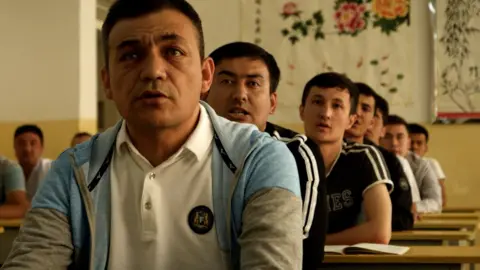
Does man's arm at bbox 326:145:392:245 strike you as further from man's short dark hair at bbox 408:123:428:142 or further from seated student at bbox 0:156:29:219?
man's short dark hair at bbox 408:123:428:142

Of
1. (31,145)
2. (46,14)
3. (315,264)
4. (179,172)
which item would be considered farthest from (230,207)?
(46,14)

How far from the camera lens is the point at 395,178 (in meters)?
4.21

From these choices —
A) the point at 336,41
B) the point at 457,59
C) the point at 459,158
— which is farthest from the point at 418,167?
the point at 336,41

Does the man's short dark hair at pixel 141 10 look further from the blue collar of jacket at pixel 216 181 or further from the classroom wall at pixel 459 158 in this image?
the classroom wall at pixel 459 158

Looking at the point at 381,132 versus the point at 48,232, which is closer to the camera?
the point at 48,232

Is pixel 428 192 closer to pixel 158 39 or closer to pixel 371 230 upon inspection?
pixel 371 230

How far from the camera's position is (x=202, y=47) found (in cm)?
156

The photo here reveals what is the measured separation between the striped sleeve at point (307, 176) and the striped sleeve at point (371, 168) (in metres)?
0.94

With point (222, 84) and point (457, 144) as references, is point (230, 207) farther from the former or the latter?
point (457, 144)

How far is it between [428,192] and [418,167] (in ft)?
0.91

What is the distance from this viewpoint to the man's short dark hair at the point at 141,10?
149 cm

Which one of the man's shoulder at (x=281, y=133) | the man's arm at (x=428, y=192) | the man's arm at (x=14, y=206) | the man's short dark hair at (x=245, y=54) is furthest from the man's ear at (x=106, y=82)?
the man's arm at (x=428, y=192)

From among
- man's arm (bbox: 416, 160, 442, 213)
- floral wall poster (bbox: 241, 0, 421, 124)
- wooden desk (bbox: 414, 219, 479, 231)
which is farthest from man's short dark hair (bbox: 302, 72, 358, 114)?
floral wall poster (bbox: 241, 0, 421, 124)

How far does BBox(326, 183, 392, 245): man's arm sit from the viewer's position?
3.13 metres
